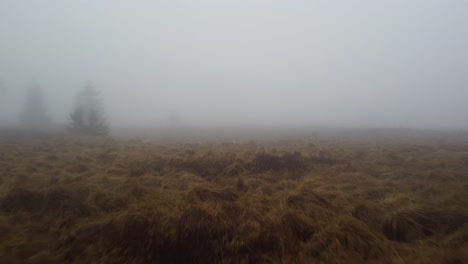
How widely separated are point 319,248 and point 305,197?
2005 millimetres

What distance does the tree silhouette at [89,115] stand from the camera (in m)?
23.7

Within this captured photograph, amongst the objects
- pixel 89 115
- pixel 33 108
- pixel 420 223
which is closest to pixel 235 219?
pixel 420 223

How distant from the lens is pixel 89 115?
24.4 m

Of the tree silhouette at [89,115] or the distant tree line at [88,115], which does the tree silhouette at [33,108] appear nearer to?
the distant tree line at [88,115]

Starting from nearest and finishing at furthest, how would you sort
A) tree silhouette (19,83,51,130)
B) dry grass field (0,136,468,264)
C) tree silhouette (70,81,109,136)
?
dry grass field (0,136,468,264), tree silhouette (70,81,109,136), tree silhouette (19,83,51,130)

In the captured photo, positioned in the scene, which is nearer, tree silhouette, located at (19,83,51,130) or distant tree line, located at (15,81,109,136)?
distant tree line, located at (15,81,109,136)

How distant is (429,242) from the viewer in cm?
343

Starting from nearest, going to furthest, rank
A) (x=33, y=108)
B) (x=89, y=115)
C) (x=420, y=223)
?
(x=420, y=223)
(x=89, y=115)
(x=33, y=108)

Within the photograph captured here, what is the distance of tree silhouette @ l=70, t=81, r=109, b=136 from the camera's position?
77.6ft

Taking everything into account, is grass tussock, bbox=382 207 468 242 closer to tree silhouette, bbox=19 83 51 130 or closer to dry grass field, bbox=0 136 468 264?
dry grass field, bbox=0 136 468 264

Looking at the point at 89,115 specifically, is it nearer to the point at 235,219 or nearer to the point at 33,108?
the point at 33,108

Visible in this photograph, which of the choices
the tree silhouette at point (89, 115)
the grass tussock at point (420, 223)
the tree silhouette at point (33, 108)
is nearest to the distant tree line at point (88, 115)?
the tree silhouette at point (89, 115)

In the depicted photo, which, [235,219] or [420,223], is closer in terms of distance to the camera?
[420,223]

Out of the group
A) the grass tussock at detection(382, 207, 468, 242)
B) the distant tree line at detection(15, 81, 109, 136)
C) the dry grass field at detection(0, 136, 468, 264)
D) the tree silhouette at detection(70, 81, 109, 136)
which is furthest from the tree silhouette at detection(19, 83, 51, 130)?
the grass tussock at detection(382, 207, 468, 242)
